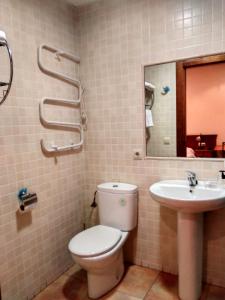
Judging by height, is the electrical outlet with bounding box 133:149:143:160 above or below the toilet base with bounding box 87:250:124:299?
above

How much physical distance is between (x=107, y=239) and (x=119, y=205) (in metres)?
0.33

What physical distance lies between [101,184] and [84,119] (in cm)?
66

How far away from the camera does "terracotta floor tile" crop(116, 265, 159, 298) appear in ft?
6.28

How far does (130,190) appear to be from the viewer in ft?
6.80

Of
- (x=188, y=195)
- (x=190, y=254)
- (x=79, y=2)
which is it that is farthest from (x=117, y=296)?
(x=79, y=2)

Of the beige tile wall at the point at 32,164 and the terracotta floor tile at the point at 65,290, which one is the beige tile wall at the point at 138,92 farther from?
the terracotta floor tile at the point at 65,290

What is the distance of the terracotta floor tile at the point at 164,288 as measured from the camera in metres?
1.84

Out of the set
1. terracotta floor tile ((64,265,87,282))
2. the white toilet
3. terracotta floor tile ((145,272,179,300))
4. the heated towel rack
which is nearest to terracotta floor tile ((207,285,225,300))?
terracotta floor tile ((145,272,179,300))

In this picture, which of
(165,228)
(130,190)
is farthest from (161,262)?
(130,190)

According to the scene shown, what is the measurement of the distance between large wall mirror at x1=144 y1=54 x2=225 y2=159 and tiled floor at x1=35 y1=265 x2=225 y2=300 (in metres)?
1.06

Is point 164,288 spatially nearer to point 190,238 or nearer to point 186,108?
point 190,238

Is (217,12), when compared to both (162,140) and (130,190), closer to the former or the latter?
(162,140)

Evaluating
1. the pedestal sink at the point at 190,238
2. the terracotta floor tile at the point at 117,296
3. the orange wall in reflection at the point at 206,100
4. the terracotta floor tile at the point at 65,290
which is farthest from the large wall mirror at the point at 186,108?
the terracotta floor tile at the point at 65,290

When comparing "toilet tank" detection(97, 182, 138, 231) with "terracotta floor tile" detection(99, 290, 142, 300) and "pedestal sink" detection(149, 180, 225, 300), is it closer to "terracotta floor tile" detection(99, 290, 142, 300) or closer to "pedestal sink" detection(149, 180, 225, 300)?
"pedestal sink" detection(149, 180, 225, 300)
